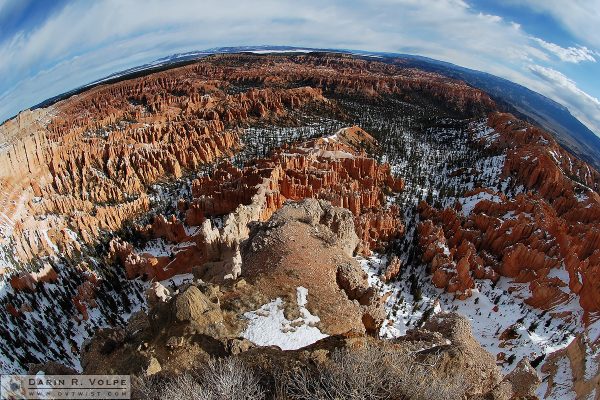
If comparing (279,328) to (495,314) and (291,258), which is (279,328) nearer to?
(291,258)

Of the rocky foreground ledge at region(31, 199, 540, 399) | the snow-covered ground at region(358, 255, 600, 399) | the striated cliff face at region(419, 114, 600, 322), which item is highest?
the rocky foreground ledge at region(31, 199, 540, 399)

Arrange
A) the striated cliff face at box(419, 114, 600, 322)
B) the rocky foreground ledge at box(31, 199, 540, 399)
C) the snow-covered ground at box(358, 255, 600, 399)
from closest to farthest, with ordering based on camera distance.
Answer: the rocky foreground ledge at box(31, 199, 540, 399) → the snow-covered ground at box(358, 255, 600, 399) → the striated cliff face at box(419, 114, 600, 322)

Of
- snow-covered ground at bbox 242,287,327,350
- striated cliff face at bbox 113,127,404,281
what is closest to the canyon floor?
snow-covered ground at bbox 242,287,327,350

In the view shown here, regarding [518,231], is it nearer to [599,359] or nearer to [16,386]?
[599,359]

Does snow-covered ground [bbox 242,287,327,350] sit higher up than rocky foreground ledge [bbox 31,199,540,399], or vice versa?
rocky foreground ledge [bbox 31,199,540,399]

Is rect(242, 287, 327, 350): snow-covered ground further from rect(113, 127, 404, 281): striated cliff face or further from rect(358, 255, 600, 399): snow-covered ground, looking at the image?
rect(358, 255, 600, 399): snow-covered ground
